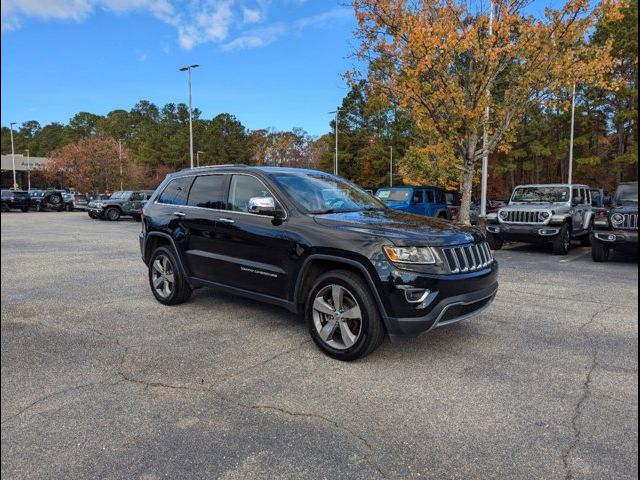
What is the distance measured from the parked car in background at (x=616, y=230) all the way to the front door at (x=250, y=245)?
801cm

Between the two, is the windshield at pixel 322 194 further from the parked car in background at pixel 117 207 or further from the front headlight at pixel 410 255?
the parked car in background at pixel 117 207

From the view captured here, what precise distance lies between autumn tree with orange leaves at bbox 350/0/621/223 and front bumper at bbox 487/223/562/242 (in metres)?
2.69

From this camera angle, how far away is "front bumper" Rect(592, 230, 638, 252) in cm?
957

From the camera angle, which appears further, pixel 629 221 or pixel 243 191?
pixel 629 221

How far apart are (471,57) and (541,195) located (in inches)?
161

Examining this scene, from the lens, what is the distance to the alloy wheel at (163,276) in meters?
5.96

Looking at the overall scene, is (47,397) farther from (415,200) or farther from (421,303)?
(415,200)

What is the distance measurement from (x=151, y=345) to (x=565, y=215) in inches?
410

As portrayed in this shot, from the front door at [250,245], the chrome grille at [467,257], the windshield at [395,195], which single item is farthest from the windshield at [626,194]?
the front door at [250,245]

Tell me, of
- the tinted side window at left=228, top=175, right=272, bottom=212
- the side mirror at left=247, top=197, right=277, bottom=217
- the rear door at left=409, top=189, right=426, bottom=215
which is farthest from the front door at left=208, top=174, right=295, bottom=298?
the rear door at left=409, top=189, right=426, bottom=215

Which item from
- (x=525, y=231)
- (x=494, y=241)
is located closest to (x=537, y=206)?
(x=525, y=231)

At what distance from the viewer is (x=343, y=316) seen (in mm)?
4125

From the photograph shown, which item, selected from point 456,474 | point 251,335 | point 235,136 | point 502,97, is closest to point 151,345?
point 251,335

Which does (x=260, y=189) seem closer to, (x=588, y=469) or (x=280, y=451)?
(x=280, y=451)
